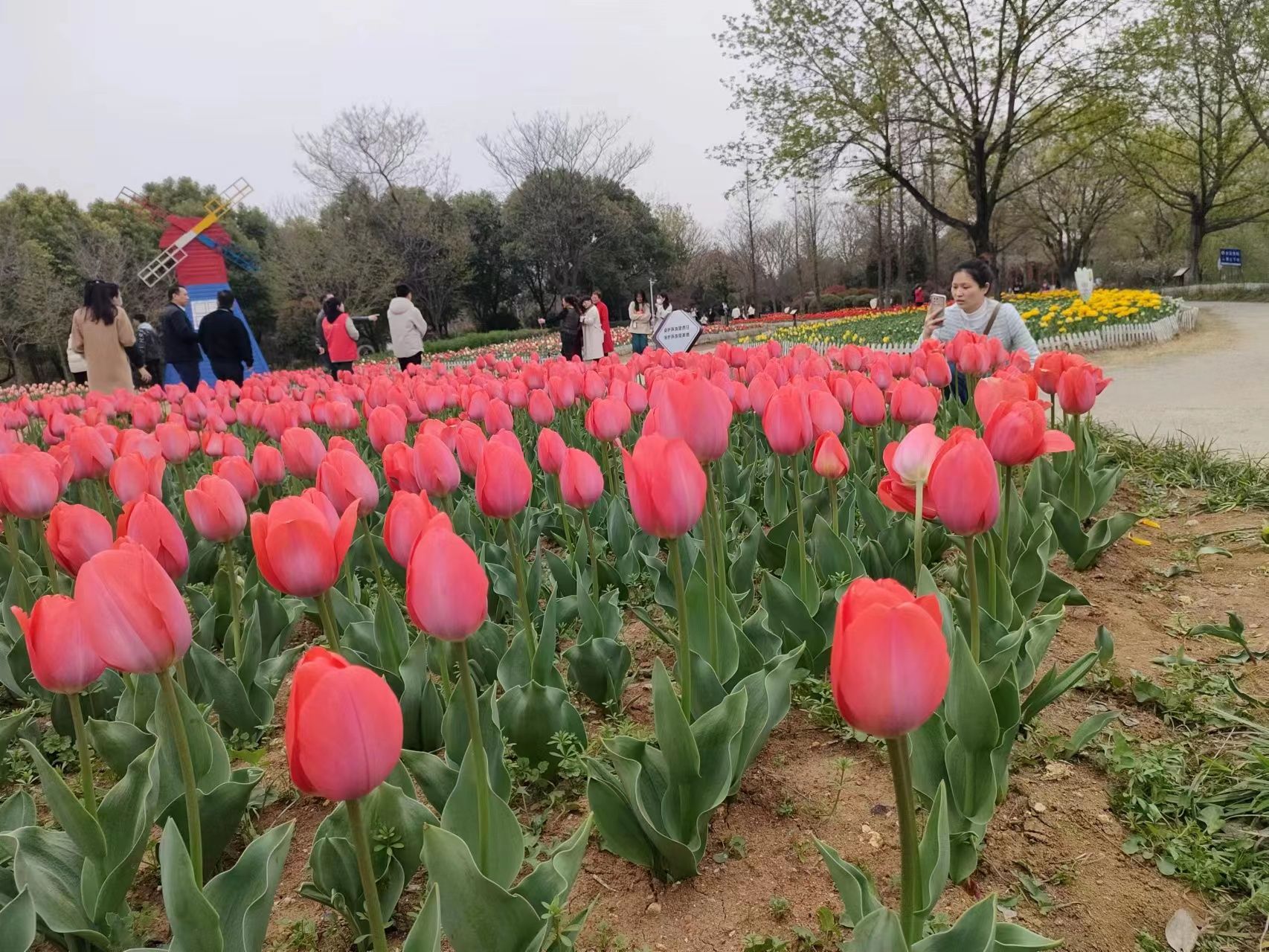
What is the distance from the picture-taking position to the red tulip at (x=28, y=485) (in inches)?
91.8

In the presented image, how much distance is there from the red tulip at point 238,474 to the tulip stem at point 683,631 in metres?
1.44

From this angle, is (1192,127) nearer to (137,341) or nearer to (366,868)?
(137,341)

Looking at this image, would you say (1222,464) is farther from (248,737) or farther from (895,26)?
(895,26)

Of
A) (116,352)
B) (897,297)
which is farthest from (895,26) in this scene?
(116,352)

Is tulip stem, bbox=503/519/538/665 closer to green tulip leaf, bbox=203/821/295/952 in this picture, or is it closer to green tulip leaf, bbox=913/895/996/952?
green tulip leaf, bbox=203/821/295/952

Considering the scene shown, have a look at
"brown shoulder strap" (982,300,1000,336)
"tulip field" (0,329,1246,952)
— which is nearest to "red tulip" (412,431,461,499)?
"tulip field" (0,329,1246,952)

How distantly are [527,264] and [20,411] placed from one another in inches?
1483

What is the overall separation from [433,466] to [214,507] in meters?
0.55

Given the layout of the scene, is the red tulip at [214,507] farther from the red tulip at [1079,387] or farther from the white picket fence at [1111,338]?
the white picket fence at [1111,338]

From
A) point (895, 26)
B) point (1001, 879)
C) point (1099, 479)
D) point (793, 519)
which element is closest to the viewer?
point (1001, 879)

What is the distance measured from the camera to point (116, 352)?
26.2 feet

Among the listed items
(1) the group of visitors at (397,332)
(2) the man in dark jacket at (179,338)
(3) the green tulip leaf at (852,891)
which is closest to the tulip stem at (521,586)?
(3) the green tulip leaf at (852,891)

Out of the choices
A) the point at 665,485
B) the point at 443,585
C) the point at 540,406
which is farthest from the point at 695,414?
the point at 540,406

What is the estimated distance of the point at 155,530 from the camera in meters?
1.68
